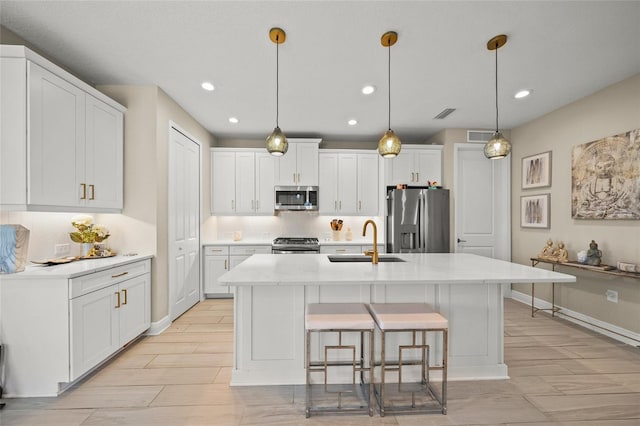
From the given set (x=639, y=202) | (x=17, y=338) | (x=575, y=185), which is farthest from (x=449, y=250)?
(x=17, y=338)

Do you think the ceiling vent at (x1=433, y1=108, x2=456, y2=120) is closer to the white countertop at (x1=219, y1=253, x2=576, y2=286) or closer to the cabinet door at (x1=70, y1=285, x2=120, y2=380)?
the white countertop at (x1=219, y1=253, x2=576, y2=286)

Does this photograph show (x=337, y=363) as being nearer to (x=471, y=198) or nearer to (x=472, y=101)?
(x=472, y=101)

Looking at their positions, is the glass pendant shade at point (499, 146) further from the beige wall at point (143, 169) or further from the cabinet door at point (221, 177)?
the cabinet door at point (221, 177)

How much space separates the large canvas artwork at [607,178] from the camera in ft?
9.70

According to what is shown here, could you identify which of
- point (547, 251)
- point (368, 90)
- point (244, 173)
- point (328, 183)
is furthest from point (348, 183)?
point (547, 251)

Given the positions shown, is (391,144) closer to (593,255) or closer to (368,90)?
(368,90)

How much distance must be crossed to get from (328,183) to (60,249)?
11.6 ft

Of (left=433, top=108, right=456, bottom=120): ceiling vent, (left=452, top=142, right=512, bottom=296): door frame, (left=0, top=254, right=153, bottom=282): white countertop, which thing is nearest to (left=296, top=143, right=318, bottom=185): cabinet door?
(left=433, top=108, right=456, bottom=120): ceiling vent

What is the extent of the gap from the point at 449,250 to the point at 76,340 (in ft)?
14.8

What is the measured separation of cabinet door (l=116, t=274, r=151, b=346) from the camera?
2.69 metres

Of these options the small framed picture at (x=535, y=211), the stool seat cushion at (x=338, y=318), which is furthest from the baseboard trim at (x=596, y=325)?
the stool seat cushion at (x=338, y=318)

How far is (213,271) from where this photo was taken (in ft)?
15.2

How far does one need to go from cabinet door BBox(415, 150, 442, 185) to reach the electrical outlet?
459 centimetres

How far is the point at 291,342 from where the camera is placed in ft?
7.45
